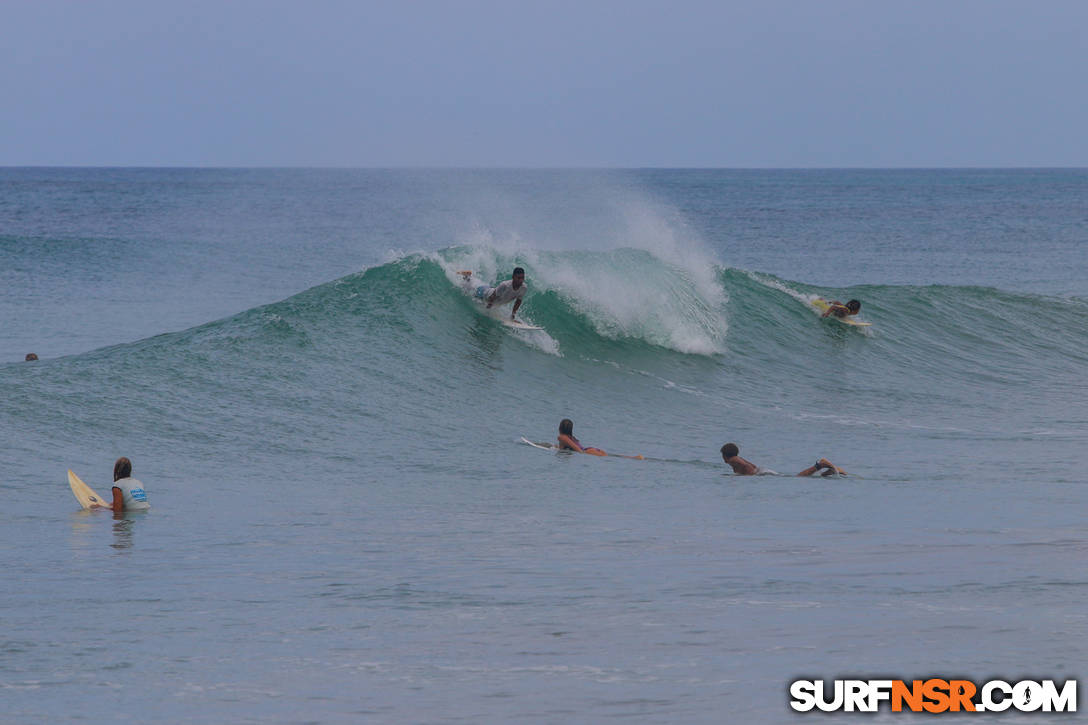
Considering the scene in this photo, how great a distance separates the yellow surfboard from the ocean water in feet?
0.78

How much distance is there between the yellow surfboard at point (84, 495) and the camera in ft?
38.4

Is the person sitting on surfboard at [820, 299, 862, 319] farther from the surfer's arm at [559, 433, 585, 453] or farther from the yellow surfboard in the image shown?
the yellow surfboard

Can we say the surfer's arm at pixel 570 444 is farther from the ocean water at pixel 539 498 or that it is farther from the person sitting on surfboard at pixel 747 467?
the person sitting on surfboard at pixel 747 467

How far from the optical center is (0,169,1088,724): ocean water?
283 inches

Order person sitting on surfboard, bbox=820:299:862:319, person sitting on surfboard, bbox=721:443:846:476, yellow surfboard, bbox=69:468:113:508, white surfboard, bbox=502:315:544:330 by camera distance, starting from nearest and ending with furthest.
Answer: yellow surfboard, bbox=69:468:113:508, person sitting on surfboard, bbox=721:443:846:476, white surfboard, bbox=502:315:544:330, person sitting on surfboard, bbox=820:299:862:319

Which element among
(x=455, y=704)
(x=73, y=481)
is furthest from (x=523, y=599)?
(x=73, y=481)

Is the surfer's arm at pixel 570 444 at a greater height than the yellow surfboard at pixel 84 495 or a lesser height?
greater

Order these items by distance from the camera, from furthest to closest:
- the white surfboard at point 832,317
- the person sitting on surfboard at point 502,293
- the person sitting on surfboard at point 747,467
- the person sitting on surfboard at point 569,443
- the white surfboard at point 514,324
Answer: the white surfboard at point 832,317, the white surfboard at point 514,324, the person sitting on surfboard at point 502,293, the person sitting on surfboard at point 569,443, the person sitting on surfboard at point 747,467

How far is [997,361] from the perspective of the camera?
2458cm

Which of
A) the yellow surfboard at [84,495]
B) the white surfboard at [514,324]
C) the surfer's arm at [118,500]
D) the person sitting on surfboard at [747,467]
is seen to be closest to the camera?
the surfer's arm at [118,500]

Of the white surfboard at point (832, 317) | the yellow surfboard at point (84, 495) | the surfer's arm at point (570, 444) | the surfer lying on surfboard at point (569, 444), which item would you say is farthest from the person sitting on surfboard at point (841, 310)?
the yellow surfboard at point (84, 495)

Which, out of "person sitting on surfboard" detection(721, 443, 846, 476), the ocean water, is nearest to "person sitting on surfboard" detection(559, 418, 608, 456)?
the ocean water

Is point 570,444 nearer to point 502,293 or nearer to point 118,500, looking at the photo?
point 118,500

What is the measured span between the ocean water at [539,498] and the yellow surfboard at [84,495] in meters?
0.24
